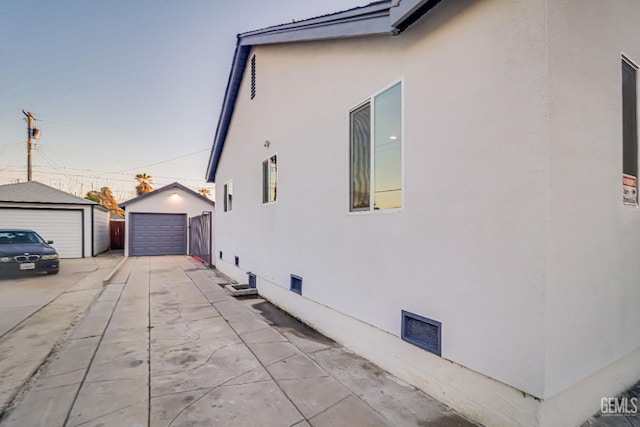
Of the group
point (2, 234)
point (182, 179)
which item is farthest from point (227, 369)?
point (182, 179)

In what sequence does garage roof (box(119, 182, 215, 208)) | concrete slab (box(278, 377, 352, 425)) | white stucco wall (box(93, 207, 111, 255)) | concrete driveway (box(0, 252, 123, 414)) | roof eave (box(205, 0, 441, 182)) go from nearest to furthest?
concrete slab (box(278, 377, 352, 425)) → roof eave (box(205, 0, 441, 182)) → concrete driveway (box(0, 252, 123, 414)) → white stucco wall (box(93, 207, 111, 255)) → garage roof (box(119, 182, 215, 208))

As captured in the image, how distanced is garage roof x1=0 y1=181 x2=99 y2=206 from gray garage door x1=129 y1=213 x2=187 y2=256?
2.57 meters

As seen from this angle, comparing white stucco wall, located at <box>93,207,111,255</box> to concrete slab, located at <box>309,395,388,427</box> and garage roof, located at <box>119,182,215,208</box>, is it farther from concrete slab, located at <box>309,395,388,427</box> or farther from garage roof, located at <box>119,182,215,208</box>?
concrete slab, located at <box>309,395,388,427</box>

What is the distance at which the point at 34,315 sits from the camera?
18.1ft

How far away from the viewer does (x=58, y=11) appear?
813cm

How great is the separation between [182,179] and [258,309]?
3150cm

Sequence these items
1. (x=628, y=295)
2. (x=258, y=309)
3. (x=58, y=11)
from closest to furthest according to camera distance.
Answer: (x=628, y=295) < (x=258, y=309) < (x=58, y=11)

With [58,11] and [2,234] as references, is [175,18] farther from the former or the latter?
[2,234]

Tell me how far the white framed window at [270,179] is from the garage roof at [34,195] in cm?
1360

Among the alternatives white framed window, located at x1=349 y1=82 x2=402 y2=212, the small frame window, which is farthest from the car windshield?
white framed window, located at x1=349 y1=82 x2=402 y2=212

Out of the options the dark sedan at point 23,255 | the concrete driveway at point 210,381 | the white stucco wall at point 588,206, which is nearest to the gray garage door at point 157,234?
the dark sedan at point 23,255

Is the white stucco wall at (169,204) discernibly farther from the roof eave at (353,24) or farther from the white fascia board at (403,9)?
the white fascia board at (403,9)

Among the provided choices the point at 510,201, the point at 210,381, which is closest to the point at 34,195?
the point at 210,381

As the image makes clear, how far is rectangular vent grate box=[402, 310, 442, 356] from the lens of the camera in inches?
104
